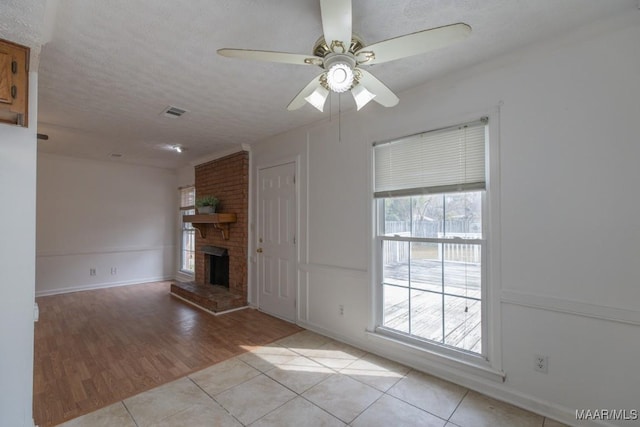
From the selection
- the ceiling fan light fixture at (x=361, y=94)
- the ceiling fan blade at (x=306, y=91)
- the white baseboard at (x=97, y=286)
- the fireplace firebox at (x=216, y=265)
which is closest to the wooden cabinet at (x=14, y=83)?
the ceiling fan blade at (x=306, y=91)

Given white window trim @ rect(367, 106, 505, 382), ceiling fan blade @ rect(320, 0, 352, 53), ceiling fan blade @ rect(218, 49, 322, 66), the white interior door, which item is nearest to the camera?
ceiling fan blade @ rect(320, 0, 352, 53)

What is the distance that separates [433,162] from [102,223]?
20.2 feet

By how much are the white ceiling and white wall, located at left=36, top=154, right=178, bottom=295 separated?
2.60 metres

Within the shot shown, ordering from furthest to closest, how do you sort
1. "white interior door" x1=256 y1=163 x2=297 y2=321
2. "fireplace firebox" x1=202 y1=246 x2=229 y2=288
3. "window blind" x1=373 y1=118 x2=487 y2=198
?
"fireplace firebox" x1=202 y1=246 x2=229 y2=288 → "white interior door" x1=256 y1=163 x2=297 y2=321 → "window blind" x1=373 y1=118 x2=487 y2=198

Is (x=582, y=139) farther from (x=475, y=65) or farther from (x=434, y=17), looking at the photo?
(x=434, y=17)

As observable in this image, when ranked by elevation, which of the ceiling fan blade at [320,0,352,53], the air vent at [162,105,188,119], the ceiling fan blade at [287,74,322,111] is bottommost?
the ceiling fan blade at [287,74,322,111]

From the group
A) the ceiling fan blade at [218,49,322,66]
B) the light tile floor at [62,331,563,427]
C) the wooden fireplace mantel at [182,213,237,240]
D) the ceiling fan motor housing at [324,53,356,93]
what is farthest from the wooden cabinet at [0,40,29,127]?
the wooden fireplace mantel at [182,213,237,240]

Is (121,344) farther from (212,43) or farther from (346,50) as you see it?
(346,50)

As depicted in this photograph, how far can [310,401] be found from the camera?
214 cm

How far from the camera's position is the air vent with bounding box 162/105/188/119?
2994 mm

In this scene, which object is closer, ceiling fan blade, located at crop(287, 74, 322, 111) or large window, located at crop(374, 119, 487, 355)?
ceiling fan blade, located at crop(287, 74, 322, 111)

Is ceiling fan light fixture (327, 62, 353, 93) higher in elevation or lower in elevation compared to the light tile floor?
higher

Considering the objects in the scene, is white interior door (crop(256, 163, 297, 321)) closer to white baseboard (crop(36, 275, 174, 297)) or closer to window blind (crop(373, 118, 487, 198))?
window blind (crop(373, 118, 487, 198))

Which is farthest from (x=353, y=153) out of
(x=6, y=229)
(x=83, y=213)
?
(x=83, y=213)
